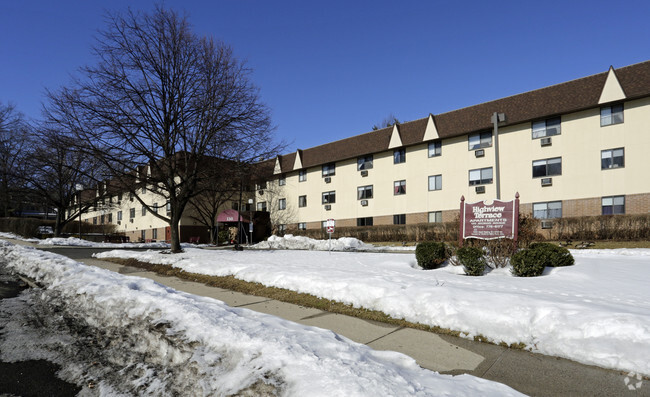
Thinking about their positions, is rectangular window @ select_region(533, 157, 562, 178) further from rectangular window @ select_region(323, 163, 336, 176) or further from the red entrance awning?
the red entrance awning

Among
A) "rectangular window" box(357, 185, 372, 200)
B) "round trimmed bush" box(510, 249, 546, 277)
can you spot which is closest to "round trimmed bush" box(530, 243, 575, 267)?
"round trimmed bush" box(510, 249, 546, 277)

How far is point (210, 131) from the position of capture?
587 inches

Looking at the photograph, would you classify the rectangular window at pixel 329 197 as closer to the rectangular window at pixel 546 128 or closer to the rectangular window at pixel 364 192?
the rectangular window at pixel 364 192

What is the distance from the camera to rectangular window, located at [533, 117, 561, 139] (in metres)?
23.4

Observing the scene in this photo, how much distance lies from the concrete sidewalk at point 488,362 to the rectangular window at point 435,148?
25074 mm

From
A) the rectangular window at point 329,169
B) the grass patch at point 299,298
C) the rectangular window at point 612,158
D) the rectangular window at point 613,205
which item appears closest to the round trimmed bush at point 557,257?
the grass patch at point 299,298

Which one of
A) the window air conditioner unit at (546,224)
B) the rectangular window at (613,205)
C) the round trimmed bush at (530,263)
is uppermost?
the rectangular window at (613,205)

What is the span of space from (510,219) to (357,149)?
78.3 ft

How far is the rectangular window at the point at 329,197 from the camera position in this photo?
35500 mm

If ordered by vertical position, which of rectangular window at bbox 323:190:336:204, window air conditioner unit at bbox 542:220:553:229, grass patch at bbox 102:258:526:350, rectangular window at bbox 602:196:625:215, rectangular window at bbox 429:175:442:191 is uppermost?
rectangular window at bbox 429:175:442:191

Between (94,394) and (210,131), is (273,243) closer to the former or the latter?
(210,131)

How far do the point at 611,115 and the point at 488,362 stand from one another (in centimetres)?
2461

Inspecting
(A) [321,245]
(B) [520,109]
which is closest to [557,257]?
(A) [321,245]

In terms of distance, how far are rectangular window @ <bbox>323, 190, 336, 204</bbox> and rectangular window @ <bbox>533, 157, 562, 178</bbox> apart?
58.2 feet
